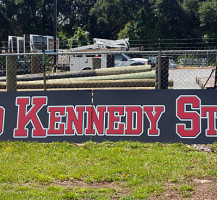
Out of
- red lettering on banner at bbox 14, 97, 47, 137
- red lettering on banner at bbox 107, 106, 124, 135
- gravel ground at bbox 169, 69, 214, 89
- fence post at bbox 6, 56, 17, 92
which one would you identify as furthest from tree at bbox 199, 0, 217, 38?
red lettering on banner at bbox 14, 97, 47, 137

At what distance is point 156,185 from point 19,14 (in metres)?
47.1

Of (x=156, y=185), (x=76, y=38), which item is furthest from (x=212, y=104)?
A: (x=76, y=38)

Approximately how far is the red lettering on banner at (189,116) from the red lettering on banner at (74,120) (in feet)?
6.01

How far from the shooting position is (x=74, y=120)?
23.8 ft

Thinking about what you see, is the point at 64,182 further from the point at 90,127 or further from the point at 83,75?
the point at 83,75

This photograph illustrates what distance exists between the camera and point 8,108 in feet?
24.5

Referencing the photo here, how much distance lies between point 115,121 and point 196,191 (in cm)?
270

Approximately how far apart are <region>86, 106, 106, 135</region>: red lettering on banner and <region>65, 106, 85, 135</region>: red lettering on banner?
0.13 metres

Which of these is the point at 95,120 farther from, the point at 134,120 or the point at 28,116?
the point at 28,116

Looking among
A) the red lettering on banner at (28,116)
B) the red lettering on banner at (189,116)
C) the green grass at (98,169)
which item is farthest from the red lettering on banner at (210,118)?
the red lettering on banner at (28,116)

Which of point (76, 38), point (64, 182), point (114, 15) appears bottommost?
point (64, 182)

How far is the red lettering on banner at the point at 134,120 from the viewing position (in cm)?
711

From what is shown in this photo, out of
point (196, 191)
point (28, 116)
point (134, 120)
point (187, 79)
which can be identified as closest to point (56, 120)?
point (28, 116)

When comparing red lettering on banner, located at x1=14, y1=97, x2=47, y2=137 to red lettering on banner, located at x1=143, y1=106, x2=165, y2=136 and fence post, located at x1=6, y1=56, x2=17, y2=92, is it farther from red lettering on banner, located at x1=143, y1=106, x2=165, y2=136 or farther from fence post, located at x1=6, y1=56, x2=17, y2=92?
red lettering on banner, located at x1=143, y1=106, x2=165, y2=136
